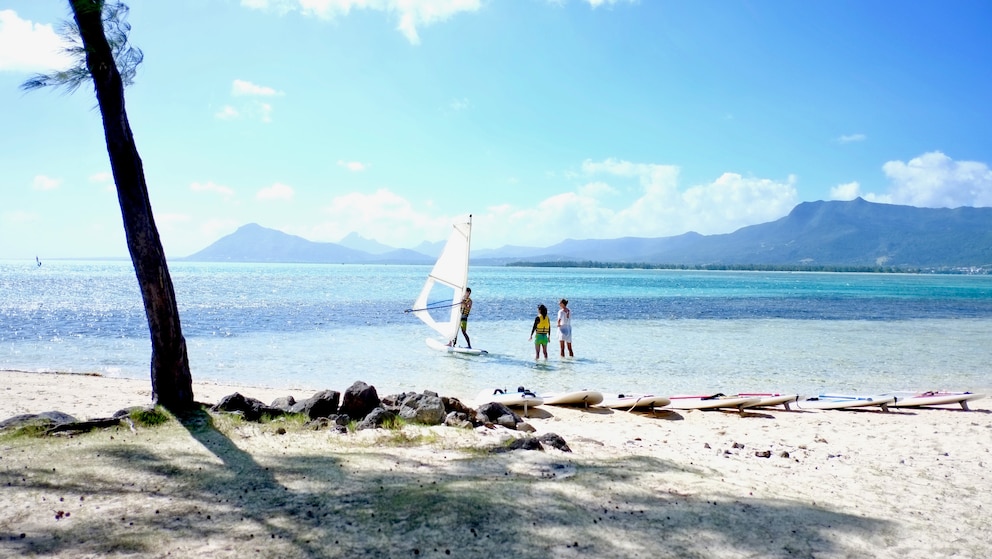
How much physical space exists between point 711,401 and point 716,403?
0.30ft

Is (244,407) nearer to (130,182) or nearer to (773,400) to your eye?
(130,182)

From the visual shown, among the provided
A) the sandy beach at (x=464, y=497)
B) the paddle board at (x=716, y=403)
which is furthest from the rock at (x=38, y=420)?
the paddle board at (x=716, y=403)

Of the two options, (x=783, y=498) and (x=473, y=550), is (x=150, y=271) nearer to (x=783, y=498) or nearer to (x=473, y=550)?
(x=473, y=550)

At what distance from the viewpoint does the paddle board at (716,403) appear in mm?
10820

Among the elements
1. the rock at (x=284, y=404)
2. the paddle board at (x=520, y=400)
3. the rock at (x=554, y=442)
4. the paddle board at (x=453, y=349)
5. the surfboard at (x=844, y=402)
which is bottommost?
the paddle board at (x=453, y=349)

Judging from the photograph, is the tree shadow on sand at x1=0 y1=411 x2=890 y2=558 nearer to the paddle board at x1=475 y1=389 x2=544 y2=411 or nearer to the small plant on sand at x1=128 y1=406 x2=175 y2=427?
the small plant on sand at x1=128 y1=406 x2=175 y2=427

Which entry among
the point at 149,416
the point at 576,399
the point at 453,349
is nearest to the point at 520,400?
the point at 576,399

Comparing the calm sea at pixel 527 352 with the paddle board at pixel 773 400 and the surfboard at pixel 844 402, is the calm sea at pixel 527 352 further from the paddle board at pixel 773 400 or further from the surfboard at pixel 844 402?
the paddle board at pixel 773 400

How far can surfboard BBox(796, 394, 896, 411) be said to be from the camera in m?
11.1

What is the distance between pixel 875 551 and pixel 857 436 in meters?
5.39

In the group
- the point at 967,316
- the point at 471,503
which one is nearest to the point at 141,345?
the point at 471,503

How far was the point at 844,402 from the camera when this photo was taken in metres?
11.2

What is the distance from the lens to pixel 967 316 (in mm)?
36250

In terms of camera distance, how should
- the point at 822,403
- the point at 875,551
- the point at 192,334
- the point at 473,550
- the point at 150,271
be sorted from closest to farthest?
the point at 473,550 → the point at 875,551 → the point at 150,271 → the point at 822,403 → the point at 192,334
